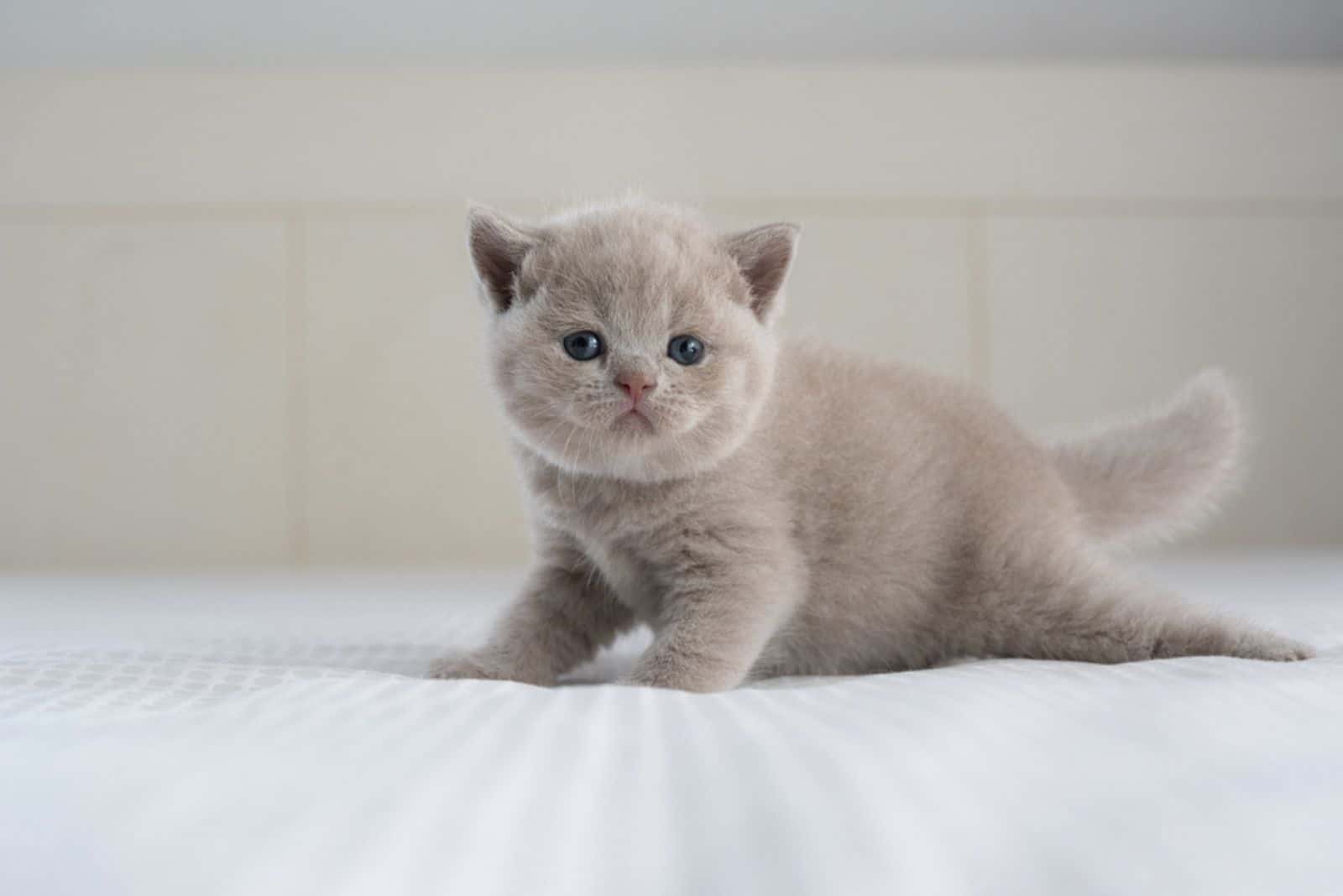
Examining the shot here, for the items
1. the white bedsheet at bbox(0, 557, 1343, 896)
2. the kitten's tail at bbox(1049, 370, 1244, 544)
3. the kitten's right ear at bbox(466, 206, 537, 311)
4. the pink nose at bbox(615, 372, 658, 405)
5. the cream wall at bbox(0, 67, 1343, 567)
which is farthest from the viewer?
the cream wall at bbox(0, 67, 1343, 567)

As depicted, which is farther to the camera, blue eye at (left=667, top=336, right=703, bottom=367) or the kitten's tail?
the kitten's tail

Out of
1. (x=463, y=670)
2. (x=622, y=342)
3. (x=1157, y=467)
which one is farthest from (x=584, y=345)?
(x=1157, y=467)

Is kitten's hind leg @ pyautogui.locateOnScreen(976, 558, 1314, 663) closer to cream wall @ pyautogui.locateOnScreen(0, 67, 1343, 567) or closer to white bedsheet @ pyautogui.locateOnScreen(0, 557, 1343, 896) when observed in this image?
white bedsheet @ pyautogui.locateOnScreen(0, 557, 1343, 896)

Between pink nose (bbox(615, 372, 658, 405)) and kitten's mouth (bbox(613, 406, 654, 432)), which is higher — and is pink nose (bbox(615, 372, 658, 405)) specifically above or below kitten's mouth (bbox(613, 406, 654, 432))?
above

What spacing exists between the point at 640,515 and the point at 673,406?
12 centimetres

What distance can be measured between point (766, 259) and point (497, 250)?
259 mm

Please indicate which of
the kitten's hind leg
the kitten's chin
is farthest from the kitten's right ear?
the kitten's hind leg

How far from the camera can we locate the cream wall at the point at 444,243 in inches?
120

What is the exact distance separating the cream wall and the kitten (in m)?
1.77

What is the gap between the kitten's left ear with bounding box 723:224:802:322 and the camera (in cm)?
126

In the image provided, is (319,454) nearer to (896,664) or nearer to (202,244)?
(202,244)

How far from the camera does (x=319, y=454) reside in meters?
3.08

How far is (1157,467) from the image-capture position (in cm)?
144

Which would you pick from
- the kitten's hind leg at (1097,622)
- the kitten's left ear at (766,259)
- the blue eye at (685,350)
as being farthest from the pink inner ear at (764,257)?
the kitten's hind leg at (1097,622)
